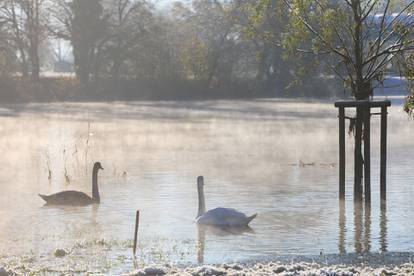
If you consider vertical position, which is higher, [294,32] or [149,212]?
[294,32]

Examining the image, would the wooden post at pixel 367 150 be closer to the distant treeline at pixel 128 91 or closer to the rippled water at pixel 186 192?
the rippled water at pixel 186 192

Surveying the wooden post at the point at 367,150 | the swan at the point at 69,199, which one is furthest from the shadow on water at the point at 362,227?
the swan at the point at 69,199

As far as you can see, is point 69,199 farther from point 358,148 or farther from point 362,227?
point 362,227

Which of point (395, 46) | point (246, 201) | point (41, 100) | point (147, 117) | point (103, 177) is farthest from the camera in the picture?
point (41, 100)

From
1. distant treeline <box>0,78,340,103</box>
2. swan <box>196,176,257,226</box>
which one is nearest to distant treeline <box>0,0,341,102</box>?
distant treeline <box>0,78,340,103</box>

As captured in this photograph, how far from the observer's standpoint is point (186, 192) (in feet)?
78.3

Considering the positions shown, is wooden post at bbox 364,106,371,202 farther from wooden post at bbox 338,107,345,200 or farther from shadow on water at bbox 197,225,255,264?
shadow on water at bbox 197,225,255,264

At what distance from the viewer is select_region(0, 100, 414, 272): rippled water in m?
15.9

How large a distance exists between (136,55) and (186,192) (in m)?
63.0

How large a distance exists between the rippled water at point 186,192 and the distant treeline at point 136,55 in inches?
1297

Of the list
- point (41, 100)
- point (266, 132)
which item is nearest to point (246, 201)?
point (266, 132)

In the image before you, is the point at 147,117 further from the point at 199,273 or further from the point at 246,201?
the point at 199,273

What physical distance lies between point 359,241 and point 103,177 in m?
12.5

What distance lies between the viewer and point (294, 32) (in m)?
20.9
